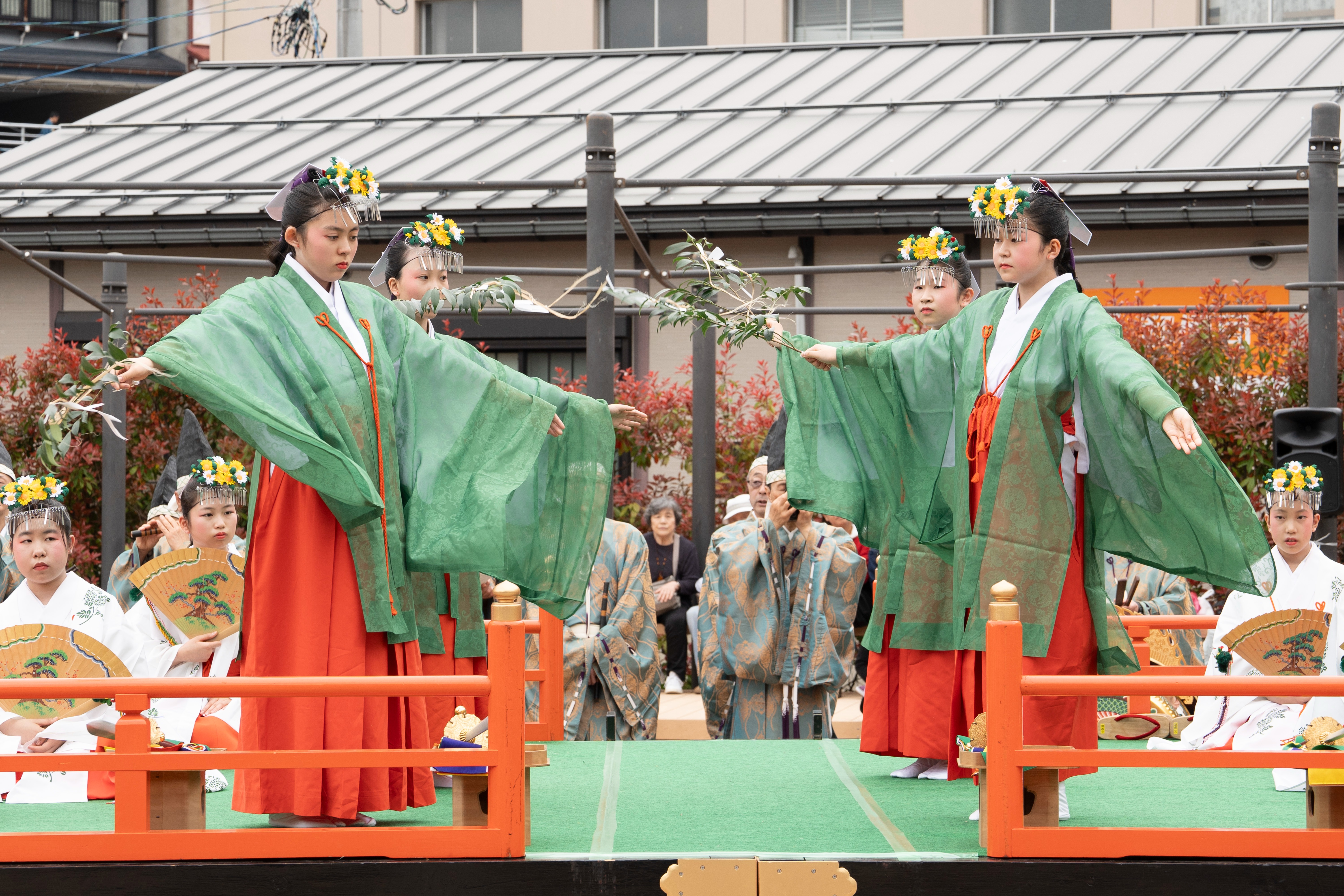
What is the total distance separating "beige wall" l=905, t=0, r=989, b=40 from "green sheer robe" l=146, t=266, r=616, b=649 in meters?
11.0

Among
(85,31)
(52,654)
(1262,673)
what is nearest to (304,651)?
(52,654)

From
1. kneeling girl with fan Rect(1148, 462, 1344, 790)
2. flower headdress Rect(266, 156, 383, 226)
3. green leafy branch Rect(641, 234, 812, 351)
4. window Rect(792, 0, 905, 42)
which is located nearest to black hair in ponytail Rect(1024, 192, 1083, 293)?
green leafy branch Rect(641, 234, 812, 351)

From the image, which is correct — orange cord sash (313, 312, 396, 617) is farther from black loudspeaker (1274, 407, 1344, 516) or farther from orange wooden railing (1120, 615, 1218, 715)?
black loudspeaker (1274, 407, 1344, 516)

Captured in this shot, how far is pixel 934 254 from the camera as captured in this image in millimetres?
4879

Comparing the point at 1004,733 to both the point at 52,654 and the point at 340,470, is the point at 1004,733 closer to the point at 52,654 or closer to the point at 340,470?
the point at 340,470

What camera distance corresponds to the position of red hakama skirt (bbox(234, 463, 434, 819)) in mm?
3688

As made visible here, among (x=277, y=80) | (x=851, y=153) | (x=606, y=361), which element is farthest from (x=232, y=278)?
(x=606, y=361)

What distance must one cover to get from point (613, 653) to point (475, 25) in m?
11.2

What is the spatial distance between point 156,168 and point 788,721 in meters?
8.81

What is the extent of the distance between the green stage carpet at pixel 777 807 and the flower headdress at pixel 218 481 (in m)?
0.98

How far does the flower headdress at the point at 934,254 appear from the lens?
4.88 m

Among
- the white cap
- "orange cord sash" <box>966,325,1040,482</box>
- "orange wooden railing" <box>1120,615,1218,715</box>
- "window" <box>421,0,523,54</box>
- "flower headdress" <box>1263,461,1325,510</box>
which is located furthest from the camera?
"window" <box>421,0,523,54</box>

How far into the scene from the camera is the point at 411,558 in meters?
3.94

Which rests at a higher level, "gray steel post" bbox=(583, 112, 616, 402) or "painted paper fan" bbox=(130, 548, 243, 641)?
"gray steel post" bbox=(583, 112, 616, 402)
